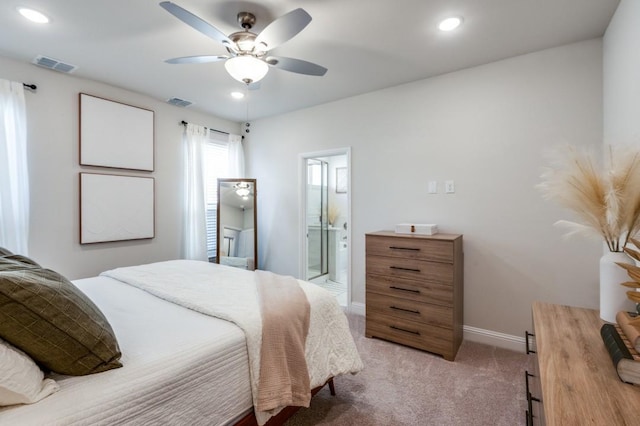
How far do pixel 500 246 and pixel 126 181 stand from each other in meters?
3.77

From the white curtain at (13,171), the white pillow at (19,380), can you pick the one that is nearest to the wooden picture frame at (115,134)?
the white curtain at (13,171)

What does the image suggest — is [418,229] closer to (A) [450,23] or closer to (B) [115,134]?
(A) [450,23]

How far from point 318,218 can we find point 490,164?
2.81 metres

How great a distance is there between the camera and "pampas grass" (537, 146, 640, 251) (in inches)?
44.7

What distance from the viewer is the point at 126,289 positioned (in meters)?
1.99

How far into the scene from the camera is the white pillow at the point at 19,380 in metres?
0.82

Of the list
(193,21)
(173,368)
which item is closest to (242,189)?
(193,21)

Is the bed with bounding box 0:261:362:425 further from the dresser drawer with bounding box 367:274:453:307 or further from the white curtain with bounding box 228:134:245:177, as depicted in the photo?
the white curtain with bounding box 228:134:245:177

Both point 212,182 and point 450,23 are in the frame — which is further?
point 212,182

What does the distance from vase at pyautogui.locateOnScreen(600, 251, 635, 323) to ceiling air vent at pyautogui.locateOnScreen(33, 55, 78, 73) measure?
3987 mm

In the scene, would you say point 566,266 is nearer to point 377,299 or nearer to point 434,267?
point 434,267

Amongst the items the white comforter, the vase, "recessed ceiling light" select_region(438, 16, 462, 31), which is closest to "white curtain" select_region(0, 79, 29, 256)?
the white comforter

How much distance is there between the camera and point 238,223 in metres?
4.04

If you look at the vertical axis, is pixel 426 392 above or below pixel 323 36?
below
